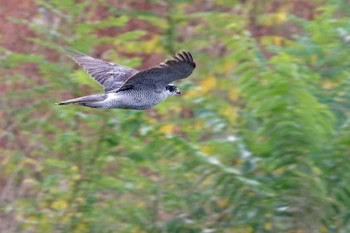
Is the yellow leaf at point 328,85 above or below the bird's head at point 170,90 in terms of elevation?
below

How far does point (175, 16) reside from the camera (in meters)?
8.64

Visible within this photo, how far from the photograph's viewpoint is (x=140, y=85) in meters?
5.91

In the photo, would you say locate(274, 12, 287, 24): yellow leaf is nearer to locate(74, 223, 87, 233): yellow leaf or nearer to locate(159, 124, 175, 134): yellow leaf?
locate(159, 124, 175, 134): yellow leaf

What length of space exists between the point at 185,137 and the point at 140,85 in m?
1.96

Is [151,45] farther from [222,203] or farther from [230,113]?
[222,203]

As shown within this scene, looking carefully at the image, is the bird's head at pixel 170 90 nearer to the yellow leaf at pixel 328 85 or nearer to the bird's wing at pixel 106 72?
the bird's wing at pixel 106 72

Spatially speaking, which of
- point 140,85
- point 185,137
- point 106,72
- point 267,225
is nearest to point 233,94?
point 185,137

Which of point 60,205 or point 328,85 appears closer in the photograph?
point 328,85

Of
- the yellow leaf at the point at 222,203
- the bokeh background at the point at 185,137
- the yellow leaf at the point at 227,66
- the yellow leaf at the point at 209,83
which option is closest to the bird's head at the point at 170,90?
the bokeh background at the point at 185,137

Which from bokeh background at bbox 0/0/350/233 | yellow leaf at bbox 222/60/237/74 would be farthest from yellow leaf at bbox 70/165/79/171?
yellow leaf at bbox 222/60/237/74

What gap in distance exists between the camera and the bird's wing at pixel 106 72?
21.0 ft

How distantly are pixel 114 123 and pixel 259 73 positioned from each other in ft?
3.96

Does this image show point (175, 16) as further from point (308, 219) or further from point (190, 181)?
point (308, 219)

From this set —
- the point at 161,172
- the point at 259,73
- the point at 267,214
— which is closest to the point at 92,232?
the point at 161,172
